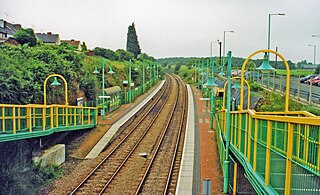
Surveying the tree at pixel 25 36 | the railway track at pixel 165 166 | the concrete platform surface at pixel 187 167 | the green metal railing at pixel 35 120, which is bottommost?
the railway track at pixel 165 166

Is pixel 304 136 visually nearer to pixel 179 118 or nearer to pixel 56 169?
pixel 56 169

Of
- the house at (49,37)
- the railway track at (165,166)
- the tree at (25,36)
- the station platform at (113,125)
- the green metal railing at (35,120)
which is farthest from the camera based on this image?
the house at (49,37)

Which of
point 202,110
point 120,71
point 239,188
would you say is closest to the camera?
Result: point 239,188

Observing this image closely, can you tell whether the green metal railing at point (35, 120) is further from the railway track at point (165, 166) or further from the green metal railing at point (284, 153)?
the green metal railing at point (284, 153)

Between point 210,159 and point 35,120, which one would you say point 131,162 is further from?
point 35,120

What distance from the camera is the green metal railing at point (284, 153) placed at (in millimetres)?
5641

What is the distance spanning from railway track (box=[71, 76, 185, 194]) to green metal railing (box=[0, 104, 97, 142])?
10.1 feet

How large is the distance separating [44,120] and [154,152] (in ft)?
22.7

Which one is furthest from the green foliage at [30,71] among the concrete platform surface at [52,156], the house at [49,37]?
the house at [49,37]

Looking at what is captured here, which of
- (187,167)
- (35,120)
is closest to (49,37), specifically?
(35,120)

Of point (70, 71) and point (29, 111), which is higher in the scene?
point (70, 71)

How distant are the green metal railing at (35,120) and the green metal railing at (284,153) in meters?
9.59

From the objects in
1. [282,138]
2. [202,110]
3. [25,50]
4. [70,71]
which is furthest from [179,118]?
[282,138]

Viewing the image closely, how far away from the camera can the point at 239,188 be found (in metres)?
13.5
